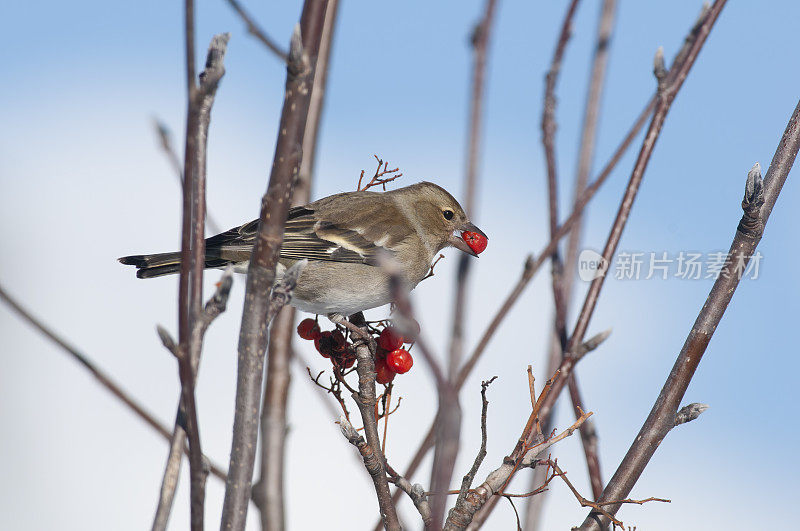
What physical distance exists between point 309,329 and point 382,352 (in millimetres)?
501

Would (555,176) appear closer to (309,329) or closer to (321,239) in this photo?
(309,329)

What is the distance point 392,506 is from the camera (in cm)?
206

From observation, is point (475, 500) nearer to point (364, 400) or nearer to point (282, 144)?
point (364, 400)

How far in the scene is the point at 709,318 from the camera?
2.46 meters

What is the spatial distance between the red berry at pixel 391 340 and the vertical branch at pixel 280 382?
796mm

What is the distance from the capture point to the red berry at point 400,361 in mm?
2621

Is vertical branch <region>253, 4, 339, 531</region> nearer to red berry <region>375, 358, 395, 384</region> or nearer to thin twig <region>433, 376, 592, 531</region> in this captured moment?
red berry <region>375, 358, 395, 384</region>

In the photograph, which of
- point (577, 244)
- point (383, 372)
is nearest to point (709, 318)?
point (577, 244)

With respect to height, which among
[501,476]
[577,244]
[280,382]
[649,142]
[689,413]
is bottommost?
[501,476]

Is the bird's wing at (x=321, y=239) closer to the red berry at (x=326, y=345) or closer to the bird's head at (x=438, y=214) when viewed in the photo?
the bird's head at (x=438, y=214)

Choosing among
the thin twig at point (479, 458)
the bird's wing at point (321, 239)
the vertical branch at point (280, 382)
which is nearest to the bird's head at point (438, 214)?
the bird's wing at point (321, 239)

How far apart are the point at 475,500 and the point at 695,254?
8.75ft

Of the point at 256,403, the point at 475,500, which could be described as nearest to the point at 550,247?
the point at 475,500

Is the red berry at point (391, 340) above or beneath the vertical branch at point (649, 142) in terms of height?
beneath
